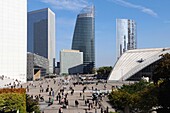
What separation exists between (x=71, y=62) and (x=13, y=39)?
9800 cm

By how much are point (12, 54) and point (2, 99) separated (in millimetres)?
64255

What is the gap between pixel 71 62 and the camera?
179 meters

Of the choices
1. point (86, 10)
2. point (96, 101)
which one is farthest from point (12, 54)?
point (86, 10)

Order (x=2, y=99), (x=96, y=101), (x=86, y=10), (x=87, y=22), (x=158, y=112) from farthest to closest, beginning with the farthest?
(x=86, y=10) → (x=87, y=22) → (x=96, y=101) → (x=2, y=99) → (x=158, y=112)

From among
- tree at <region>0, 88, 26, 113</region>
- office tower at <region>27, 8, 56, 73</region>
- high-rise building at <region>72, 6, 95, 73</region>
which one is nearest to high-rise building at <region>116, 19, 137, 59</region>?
high-rise building at <region>72, 6, 95, 73</region>

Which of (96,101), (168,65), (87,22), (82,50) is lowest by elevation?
(96,101)

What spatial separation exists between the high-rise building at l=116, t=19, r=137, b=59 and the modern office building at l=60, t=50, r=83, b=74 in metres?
22.9

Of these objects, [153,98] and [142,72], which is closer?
[153,98]

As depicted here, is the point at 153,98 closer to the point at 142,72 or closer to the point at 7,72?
the point at 142,72

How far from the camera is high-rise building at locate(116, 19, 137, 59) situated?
17225 centimetres

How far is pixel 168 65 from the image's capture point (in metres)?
15.5

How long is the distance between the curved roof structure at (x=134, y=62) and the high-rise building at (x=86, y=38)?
9489cm

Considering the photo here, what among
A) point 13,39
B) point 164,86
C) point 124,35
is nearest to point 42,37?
point 124,35

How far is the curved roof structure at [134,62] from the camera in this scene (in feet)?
234
